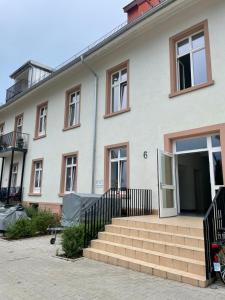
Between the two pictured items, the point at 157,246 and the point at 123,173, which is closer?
the point at 157,246

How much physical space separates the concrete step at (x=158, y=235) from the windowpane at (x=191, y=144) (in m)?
3.17

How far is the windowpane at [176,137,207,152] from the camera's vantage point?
844 cm

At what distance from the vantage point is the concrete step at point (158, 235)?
5664mm

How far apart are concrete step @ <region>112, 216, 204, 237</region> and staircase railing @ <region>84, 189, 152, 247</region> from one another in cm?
63

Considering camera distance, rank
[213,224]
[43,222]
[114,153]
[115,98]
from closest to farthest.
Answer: [213,224] → [43,222] → [114,153] → [115,98]

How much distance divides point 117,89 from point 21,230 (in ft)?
21.6

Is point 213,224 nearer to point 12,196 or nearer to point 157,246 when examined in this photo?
point 157,246

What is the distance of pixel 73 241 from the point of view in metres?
7.04

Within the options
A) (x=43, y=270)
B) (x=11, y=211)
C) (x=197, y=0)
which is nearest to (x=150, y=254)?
(x=43, y=270)

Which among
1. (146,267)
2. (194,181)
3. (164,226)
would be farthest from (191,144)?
(194,181)

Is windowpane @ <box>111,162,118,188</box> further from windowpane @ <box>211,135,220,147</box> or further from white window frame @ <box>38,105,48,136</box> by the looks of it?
white window frame @ <box>38,105,48,136</box>

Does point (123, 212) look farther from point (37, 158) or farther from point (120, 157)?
point (37, 158)

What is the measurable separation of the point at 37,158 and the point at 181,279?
12102mm

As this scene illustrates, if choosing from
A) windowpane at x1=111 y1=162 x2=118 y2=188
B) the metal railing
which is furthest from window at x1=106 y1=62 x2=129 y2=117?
the metal railing
